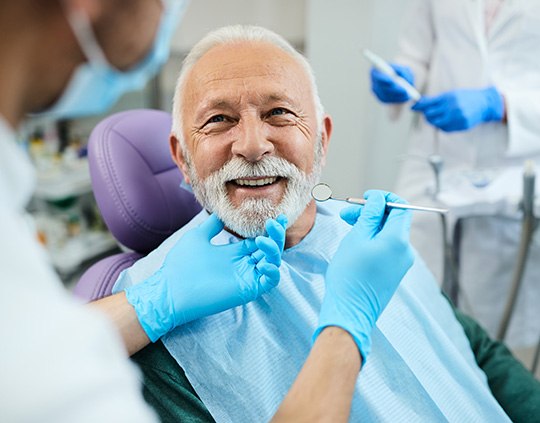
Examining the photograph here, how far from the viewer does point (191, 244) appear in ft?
3.61

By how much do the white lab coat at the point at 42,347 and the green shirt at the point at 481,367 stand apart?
50cm

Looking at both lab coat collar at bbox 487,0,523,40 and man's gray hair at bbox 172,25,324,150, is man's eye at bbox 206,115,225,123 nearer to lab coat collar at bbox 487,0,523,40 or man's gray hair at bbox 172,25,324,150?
man's gray hair at bbox 172,25,324,150

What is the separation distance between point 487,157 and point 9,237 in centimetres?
172

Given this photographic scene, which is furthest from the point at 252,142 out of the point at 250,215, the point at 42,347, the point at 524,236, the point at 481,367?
the point at 524,236

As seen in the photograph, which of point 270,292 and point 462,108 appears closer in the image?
point 270,292

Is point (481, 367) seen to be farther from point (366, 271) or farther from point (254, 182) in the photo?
point (254, 182)

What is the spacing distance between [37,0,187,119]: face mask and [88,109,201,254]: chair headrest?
57 centimetres

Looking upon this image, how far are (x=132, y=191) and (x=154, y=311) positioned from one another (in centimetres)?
33

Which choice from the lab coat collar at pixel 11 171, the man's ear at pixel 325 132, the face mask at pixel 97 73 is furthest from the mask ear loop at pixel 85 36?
the man's ear at pixel 325 132

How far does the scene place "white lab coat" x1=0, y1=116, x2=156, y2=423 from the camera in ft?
1.55

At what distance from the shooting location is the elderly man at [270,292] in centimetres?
104

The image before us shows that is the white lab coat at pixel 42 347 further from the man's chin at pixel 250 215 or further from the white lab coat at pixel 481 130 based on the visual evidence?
the white lab coat at pixel 481 130

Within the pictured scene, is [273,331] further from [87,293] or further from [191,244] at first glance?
[87,293]

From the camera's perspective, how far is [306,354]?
3.58 feet
